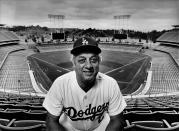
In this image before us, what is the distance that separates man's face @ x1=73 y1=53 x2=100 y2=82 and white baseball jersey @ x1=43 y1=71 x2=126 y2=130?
17 cm

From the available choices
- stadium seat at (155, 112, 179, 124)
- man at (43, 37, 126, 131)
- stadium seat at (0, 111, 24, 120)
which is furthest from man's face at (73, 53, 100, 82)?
stadium seat at (0, 111, 24, 120)

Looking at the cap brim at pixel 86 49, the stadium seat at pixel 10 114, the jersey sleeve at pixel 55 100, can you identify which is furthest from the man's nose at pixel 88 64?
the stadium seat at pixel 10 114

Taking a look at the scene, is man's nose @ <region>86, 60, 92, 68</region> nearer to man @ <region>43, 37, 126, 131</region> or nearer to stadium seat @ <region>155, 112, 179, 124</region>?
man @ <region>43, 37, 126, 131</region>

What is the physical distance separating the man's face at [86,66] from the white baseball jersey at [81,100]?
17 centimetres

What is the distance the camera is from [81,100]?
2357 mm

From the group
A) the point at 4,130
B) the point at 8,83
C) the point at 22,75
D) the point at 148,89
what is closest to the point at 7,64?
the point at 22,75

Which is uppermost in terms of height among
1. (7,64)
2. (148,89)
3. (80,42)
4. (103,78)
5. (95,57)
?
(80,42)

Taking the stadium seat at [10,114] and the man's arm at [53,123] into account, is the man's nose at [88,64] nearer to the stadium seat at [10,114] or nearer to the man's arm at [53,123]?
the man's arm at [53,123]

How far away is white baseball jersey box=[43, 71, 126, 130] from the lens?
2340mm

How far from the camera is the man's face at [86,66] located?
225cm

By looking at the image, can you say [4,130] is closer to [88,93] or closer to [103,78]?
[88,93]

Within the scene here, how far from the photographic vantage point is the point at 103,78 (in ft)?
8.21

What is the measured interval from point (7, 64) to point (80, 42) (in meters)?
28.3

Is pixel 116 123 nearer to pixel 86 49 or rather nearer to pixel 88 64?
pixel 88 64
